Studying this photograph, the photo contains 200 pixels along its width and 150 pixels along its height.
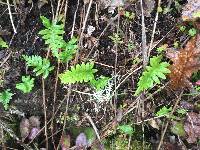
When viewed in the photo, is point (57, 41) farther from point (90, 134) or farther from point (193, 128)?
point (193, 128)

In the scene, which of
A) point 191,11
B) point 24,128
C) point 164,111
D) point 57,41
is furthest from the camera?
point 24,128

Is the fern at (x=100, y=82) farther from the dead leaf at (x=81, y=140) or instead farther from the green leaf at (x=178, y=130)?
the green leaf at (x=178, y=130)

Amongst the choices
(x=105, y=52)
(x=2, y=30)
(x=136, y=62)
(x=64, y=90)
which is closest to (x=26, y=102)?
(x=64, y=90)

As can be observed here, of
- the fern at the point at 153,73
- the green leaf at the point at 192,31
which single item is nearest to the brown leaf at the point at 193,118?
the fern at the point at 153,73

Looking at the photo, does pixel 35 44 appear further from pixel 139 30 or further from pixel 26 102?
pixel 139 30

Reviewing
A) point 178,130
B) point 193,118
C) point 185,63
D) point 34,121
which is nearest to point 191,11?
point 185,63

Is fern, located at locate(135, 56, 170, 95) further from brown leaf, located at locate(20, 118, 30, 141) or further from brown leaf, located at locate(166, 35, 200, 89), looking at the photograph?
brown leaf, located at locate(20, 118, 30, 141)

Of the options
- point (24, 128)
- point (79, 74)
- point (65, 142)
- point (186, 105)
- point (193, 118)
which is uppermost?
point (79, 74)

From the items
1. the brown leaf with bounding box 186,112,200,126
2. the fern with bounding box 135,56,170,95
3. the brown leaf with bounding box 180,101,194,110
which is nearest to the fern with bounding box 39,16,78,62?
the fern with bounding box 135,56,170,95
